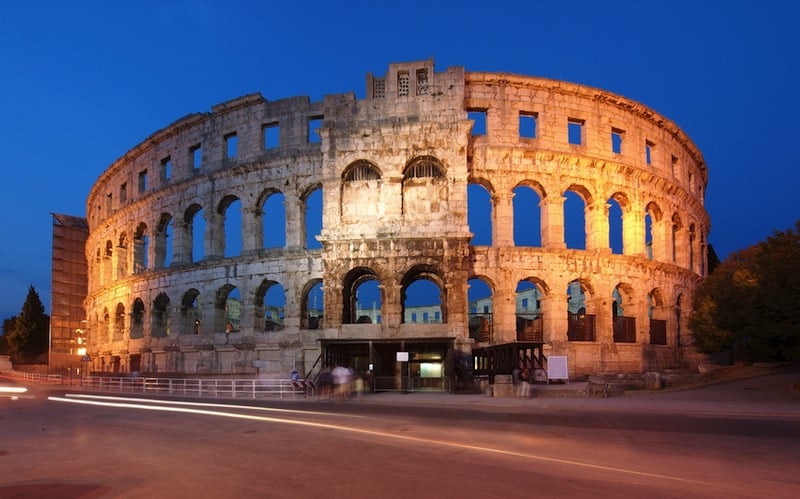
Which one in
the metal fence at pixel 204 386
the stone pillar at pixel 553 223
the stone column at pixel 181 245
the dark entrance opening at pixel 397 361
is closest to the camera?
the metal fence at pixel 204 386

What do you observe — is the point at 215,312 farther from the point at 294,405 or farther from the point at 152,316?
the point at 294,405

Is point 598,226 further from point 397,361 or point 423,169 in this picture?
point 397,361

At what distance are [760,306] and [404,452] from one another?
69.0 feet

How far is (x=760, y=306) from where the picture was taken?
2522cm

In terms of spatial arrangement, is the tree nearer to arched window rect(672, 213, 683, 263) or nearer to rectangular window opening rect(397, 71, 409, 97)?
rectangular window opening rect(397, 71, 409, 97)

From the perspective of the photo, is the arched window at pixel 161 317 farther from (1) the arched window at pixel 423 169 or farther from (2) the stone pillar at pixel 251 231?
(1) the arched window at pixel 423 169

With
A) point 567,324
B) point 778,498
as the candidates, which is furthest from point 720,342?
point 778,498

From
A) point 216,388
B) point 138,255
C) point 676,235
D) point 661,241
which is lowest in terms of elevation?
point 216,388

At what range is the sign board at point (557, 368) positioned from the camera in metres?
27.4

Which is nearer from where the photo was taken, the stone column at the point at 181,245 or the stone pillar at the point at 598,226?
the stone pillar at the point at 598,226

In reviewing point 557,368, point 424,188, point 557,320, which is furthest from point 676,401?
point 424,188

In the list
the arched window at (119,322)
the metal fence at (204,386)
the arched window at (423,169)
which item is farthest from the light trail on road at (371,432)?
the arched window at (119,322)

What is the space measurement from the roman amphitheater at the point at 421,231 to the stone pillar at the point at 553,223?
128mm

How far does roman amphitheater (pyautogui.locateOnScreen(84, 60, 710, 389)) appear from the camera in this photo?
3133 centimetres
